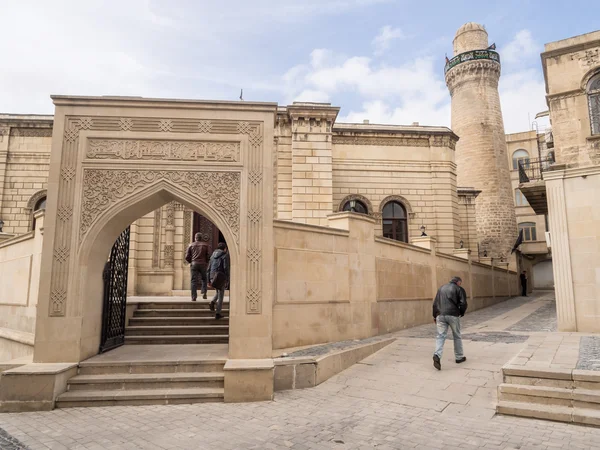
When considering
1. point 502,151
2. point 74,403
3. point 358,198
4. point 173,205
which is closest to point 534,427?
point 74,403

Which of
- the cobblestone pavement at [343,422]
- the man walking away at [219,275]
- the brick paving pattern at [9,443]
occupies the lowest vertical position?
the brick paving pattern at [9,443]

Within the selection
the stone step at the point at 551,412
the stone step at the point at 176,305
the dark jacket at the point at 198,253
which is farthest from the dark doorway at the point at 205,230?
the stone step at the point at 551,412

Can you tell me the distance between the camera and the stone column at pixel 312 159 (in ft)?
53.1

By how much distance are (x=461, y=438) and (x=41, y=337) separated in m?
5.50

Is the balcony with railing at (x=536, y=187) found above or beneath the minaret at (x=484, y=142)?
beneath

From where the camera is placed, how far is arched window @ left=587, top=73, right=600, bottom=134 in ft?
35.6

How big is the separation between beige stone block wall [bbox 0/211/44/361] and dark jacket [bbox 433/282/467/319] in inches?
268

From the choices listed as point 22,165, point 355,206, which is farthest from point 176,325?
point 22,165

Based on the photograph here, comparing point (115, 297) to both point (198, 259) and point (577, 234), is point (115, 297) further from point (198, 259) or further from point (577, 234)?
point (577, 234)

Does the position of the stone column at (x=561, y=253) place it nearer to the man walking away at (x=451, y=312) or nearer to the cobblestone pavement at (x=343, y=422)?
the man walking away at (x=451, y=312)

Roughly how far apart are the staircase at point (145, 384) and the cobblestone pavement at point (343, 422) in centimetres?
16

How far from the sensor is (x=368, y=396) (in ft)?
18.5

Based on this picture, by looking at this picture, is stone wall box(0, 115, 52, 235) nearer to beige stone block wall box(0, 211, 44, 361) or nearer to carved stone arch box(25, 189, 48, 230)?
carved stone arch box(25, 189, 48, 230)

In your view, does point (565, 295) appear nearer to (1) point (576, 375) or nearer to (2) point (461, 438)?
(1) point (576, 375)
